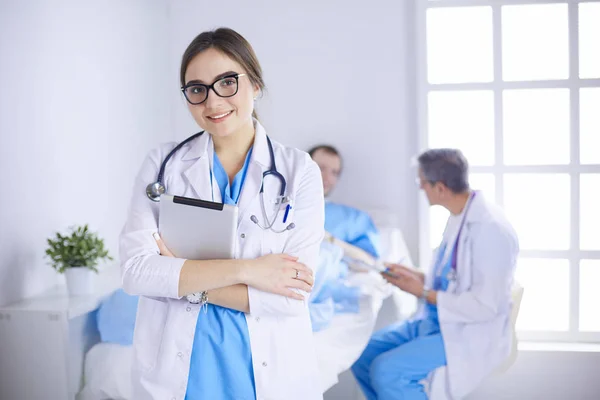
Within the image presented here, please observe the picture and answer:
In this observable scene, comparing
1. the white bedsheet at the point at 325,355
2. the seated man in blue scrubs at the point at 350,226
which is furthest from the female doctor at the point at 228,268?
the seated man in blue scrubs at the point at 350,226

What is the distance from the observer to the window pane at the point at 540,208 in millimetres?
3311

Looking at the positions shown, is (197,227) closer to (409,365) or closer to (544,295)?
(409,365)

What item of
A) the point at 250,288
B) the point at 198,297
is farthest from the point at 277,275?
the point at 198,297

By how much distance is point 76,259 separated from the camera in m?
2.14

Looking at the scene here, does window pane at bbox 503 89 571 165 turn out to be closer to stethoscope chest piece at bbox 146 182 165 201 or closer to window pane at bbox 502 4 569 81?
window pane at bbox 502 4 569 81

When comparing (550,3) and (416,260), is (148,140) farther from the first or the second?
(550,3)

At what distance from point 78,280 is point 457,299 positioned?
1232mm

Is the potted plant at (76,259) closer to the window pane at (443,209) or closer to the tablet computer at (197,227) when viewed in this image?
the tablet computer at (197,227)

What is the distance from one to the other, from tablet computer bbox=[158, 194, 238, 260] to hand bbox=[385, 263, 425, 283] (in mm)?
1215

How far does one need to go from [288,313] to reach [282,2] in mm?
2507

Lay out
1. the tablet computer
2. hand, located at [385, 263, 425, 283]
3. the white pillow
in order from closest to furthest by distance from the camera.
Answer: the tablet computer → the white pillow → hand, located at [385, 263, 425, 283]

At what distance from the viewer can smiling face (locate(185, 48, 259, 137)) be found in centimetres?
135

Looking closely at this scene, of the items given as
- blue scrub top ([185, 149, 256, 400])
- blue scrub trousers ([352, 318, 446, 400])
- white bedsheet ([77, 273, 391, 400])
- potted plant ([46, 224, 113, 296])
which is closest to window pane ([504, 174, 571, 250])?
white bedsheet ([77, 273, 391, 400])

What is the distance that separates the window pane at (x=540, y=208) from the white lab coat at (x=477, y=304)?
1158 millimetres
